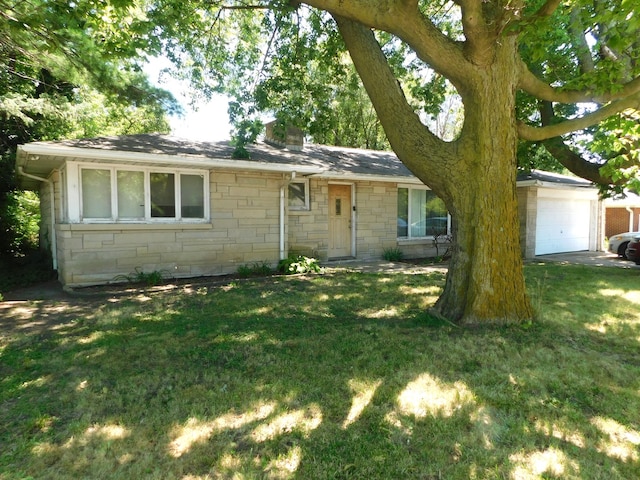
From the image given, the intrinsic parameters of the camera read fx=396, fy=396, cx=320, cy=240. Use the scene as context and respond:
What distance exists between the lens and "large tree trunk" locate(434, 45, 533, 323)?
5.09 m

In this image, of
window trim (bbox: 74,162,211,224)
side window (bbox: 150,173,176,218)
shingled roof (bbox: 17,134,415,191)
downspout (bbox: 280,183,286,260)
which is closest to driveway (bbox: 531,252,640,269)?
shingled roof (bbox: 17,134,415,191)

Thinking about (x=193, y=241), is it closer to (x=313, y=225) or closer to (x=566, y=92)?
(x=313, y=225)

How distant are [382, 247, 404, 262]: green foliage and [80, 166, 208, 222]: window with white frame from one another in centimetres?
577

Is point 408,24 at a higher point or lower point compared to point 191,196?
higher

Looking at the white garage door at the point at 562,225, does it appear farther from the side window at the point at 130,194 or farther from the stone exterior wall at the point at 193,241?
the side window at the point at 130,194

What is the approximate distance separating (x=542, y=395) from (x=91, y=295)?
7.29m

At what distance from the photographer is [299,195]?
11.0 m

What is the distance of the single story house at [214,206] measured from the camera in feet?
26.2

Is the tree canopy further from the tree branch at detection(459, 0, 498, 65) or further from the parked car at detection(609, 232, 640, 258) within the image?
the parked car at detection(609, 232, 640, 258)

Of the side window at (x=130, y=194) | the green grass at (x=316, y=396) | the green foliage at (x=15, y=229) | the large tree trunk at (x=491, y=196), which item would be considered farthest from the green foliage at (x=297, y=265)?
the green foliage at (x=15, y=229)

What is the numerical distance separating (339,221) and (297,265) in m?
2.60

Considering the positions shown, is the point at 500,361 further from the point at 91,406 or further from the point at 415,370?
the point at 91,406

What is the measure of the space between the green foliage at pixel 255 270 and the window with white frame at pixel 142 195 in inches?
60.3

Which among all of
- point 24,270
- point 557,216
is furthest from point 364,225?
point 24,270
